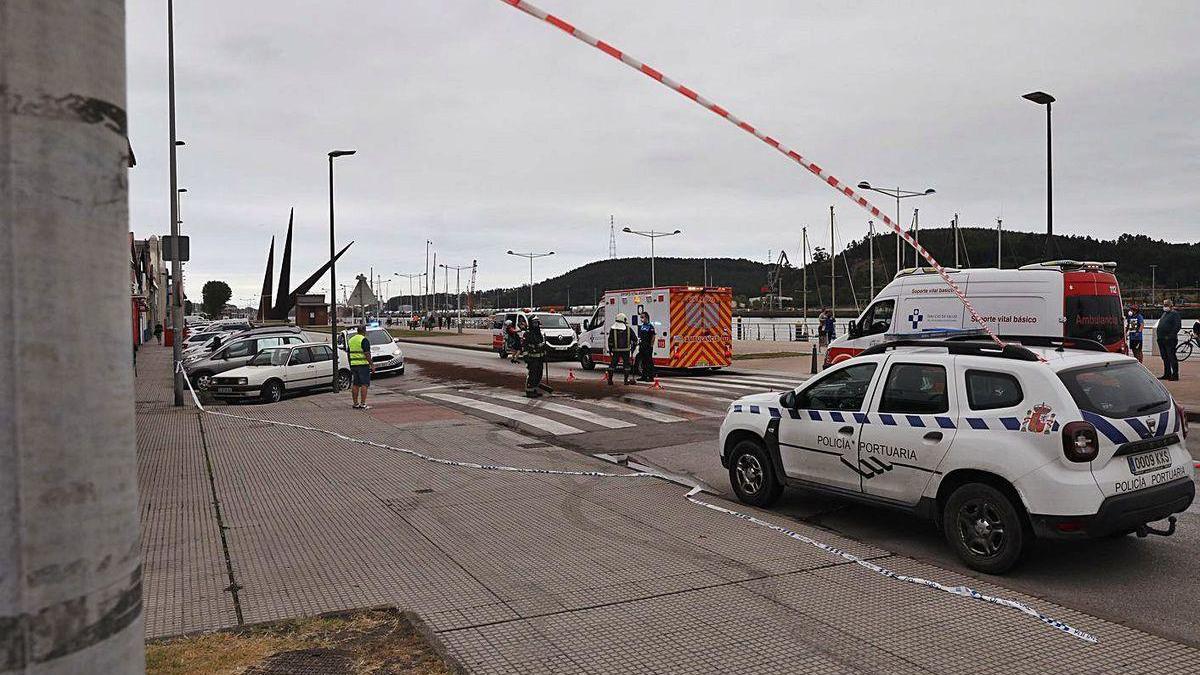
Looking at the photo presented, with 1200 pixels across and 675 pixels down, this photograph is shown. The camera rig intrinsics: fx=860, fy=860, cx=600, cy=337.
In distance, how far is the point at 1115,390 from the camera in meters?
6.14

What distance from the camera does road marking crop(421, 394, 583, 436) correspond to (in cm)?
1388

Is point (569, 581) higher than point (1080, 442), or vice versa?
point (1080, 442)

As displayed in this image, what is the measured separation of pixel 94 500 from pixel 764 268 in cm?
17165

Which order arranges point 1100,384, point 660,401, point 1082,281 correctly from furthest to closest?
point 660,401
point 1082,281
point 1100,384

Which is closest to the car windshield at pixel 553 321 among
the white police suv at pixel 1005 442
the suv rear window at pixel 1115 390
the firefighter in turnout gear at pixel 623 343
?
the firefighter in turnout gear at pixel 623 343

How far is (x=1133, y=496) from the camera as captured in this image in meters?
5.84

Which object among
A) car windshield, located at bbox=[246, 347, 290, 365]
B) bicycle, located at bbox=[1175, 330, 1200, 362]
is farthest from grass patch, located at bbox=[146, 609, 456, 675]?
bicycle, located at bbox=[1175, 330, 1200, 362]

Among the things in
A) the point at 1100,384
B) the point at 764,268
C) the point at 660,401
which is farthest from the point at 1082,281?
the point at 764,268

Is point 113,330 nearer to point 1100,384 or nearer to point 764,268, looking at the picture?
point 1100,384

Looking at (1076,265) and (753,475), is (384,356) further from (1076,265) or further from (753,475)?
(753,475)

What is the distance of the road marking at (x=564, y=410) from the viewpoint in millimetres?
14477

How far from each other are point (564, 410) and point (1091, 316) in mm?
9444

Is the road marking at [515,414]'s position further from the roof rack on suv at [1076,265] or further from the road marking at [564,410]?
the roof rack on suv at [1076,265]

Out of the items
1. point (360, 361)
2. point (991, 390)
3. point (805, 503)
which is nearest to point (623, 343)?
point (360, 361)
